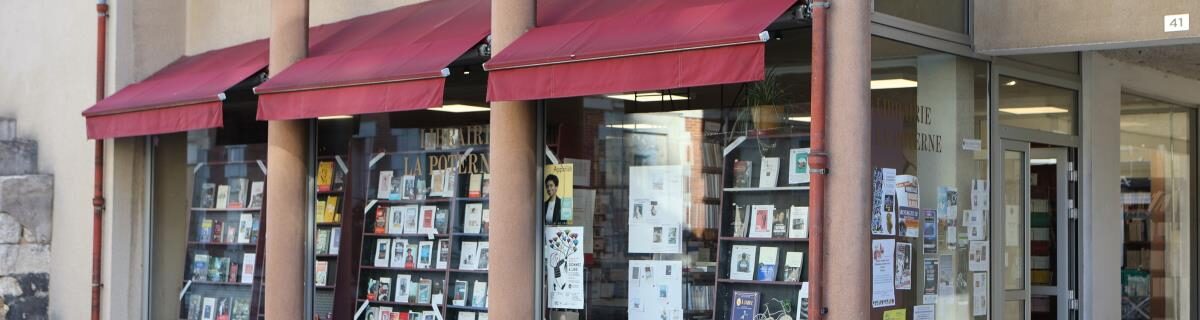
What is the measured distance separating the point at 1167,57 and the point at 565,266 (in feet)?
16.7

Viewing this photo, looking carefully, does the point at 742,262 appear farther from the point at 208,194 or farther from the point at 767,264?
the point at 208,194

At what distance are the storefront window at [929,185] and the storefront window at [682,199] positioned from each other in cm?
48

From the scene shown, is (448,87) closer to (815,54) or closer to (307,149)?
(307,149)

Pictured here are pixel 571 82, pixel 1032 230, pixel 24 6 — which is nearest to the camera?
pixel 571 82

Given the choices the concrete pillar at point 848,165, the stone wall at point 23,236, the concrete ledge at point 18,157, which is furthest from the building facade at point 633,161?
the concrete ledge at point 18,157

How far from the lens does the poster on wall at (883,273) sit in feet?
27.0

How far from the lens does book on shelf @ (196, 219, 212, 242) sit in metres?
13.4

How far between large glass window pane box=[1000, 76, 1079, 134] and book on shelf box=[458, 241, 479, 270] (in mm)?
4053

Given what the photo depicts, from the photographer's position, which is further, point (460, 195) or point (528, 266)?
point (460, 195)

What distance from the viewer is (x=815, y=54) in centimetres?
773

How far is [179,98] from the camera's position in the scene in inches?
460

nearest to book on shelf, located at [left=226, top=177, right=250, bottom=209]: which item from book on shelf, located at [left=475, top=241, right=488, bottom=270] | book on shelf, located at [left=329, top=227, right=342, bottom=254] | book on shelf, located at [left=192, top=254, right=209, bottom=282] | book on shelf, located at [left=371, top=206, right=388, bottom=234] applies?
book on shelf, located at [left=192, top=254, right=209, bottom=282]

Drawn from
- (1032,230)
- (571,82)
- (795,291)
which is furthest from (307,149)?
(1032,230)

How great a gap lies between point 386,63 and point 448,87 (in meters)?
0.86
